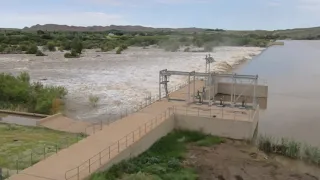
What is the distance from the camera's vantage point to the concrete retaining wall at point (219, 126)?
63.9ft

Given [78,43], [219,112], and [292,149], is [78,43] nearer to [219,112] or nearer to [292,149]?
[219,112]

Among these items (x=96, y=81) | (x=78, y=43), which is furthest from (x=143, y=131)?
(x=78, y=43)

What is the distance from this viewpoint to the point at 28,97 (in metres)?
27.2

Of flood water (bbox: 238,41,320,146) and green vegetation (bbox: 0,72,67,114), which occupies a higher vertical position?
green vegetation (bbox: 0,72,67,114)

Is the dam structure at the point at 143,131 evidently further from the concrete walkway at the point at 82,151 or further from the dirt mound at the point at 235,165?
the dirt mound at the point at 235,165

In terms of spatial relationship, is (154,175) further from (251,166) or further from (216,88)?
(216,88)

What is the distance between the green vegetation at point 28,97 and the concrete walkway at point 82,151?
4.14 m

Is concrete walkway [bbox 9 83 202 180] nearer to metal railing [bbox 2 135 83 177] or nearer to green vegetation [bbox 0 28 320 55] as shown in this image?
metal railing [bbox 2 135 83 177]

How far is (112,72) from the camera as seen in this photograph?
4628cm

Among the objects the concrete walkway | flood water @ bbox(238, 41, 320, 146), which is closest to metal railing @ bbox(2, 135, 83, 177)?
the concrete walkway

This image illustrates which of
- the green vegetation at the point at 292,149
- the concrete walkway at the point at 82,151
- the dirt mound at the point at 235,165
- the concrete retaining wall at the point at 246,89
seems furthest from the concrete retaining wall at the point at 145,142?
the concrete retaining wall at the point at 246,89

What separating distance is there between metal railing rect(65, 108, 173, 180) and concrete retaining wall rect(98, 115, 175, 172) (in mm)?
136

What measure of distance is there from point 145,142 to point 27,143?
521 centimetres

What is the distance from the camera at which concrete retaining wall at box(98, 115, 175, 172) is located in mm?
14293
